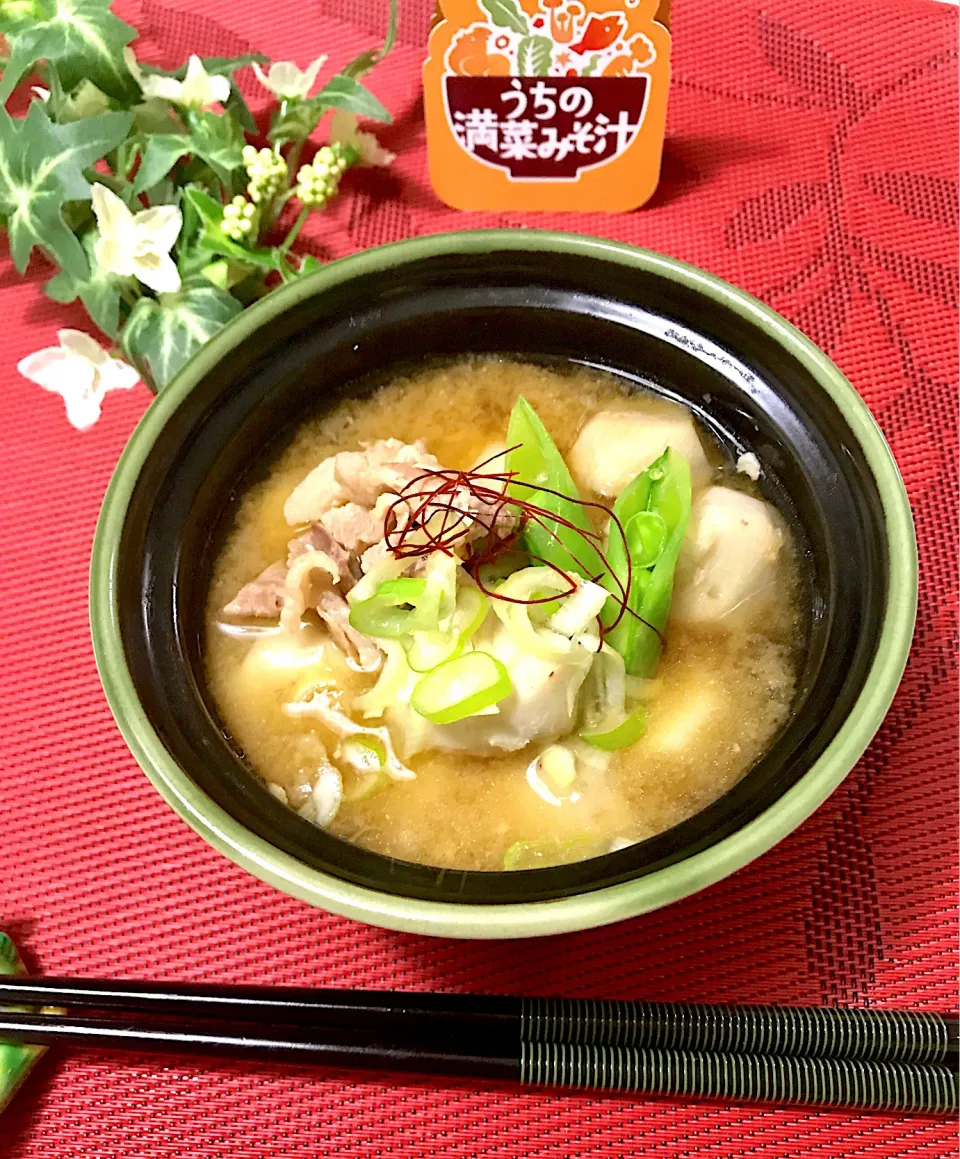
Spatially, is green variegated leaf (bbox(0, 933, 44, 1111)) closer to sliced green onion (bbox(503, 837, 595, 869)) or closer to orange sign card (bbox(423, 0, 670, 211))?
sliced green onion (bbox(503, 837, 595, 869))

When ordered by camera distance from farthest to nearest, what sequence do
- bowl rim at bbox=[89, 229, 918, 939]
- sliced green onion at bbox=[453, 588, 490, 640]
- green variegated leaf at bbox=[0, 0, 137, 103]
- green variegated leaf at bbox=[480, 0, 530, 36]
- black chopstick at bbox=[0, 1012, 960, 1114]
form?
green variegated leaf at bbox=[0, 0, 137, 103] < green variegated leaf at bbox=[480, 0, 530, 36] < sliced green onion at bbox=[453, 588, 490, 640] < black chopstick at bbox=[0, 1012, 960, 1114] < bowl rim at bbox=[89, 229, 918, 939]

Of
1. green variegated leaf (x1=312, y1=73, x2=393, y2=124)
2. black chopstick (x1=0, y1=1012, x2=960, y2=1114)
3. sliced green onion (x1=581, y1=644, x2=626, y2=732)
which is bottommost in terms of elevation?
black chopstick (x1=0, y1=1012, x2=960, y2=1114)

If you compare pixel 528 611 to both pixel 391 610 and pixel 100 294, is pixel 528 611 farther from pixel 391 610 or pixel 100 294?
pixel 100 294

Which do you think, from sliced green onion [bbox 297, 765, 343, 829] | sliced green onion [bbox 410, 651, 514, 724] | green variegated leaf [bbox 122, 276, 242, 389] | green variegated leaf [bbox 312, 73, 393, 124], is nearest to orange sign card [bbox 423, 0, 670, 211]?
green variegated leaf [bbox 312, 73, 393, 124]

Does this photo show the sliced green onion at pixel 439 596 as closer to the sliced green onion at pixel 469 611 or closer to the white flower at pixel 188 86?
the sliced green onion at pixel 469 611

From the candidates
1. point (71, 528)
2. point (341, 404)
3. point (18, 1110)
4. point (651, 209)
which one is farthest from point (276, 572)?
point (651, 209)

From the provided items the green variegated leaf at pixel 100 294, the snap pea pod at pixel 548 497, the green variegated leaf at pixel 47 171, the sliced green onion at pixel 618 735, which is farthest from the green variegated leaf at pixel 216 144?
the sliced green onion at pixel 618 735
